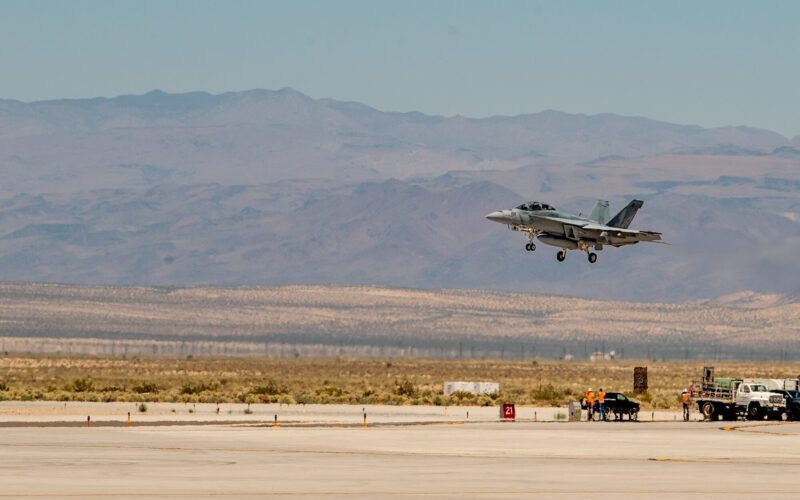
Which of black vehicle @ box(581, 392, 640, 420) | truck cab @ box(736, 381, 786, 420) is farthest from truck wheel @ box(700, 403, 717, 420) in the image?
black vehicle @ box(581, 392, 640, 420)

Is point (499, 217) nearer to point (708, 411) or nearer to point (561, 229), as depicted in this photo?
point (561, 229)

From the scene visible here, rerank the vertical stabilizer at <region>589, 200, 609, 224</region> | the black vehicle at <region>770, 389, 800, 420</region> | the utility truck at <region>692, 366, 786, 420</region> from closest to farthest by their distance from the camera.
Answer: the black vehicle at <region>770, 389, 800, 420</region>, the utility truck at <region>692, 366, 786, 420</region>, the vertical stabilizer at <region>589, 200, 609, 224</region>

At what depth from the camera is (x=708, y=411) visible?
78.7 metres

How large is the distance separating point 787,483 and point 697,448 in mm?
13140

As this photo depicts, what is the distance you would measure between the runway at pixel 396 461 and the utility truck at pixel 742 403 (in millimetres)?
8946

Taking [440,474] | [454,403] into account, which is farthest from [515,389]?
[440,474]

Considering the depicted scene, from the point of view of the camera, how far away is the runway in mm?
40344

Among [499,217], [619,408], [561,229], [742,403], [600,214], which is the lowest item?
[619,408]

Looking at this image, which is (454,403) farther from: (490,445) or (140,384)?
(490,445)

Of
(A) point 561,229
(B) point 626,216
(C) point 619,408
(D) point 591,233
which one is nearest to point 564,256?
(A) point 561,229

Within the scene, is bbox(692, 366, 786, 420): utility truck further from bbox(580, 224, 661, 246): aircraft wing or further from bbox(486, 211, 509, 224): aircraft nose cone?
bbox(486, 211, 509, 224): aircraft nose cone

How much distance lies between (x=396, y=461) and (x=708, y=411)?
109 feet

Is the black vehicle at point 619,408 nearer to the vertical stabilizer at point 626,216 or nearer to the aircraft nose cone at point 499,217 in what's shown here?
the aircraft nose cone at point 499,217

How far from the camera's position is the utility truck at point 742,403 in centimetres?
7788
